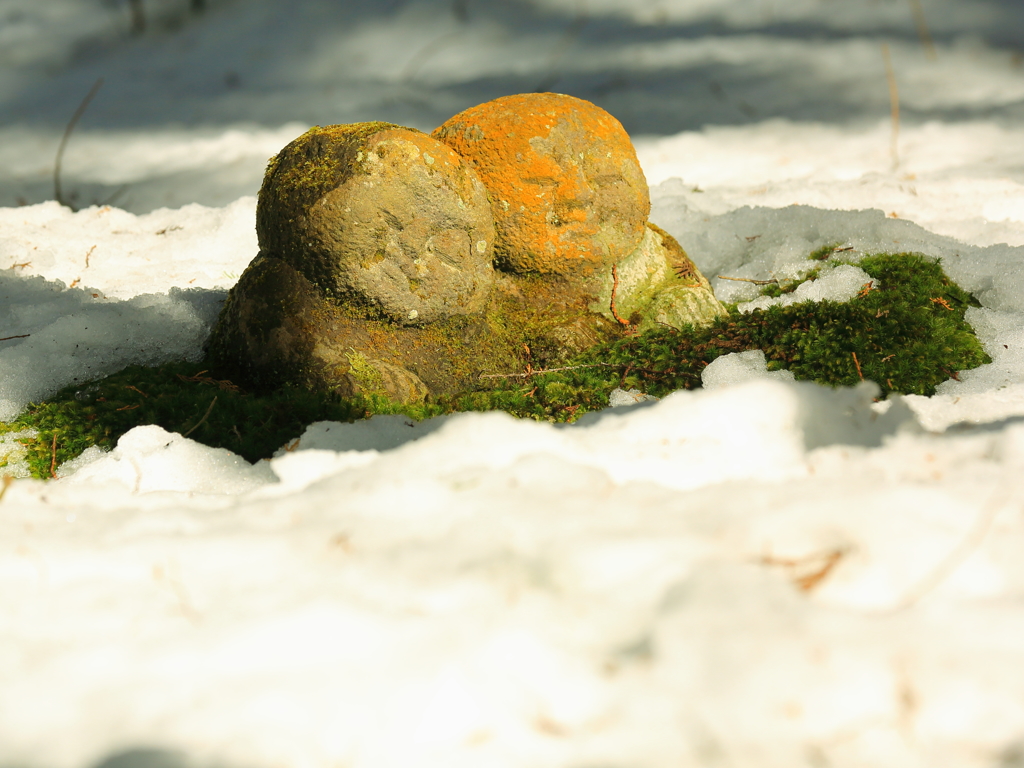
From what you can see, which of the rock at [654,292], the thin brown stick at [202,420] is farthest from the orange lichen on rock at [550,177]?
the thin brown stick at [202,420]

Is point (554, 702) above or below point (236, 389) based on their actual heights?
above

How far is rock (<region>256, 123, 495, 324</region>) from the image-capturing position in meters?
4.18

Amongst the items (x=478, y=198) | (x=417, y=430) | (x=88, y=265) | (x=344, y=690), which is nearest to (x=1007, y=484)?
(x=344, y=690)

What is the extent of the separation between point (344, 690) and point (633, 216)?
4244 mm

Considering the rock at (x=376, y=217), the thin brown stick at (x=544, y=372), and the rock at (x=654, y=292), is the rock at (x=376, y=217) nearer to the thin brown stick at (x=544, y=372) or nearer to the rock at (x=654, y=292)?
the thin brown stick at (x=544, y=372)

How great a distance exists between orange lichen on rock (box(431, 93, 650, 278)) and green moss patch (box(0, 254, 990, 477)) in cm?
75

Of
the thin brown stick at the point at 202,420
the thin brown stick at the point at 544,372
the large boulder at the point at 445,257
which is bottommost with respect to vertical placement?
the thin brown stick at the point at 544,372

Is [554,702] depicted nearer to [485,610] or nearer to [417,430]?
[485,610]

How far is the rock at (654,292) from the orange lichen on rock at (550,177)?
206mm

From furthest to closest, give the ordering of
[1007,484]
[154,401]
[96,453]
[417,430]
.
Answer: [154,401] < [96,453] < [417,430] < [1007,484]

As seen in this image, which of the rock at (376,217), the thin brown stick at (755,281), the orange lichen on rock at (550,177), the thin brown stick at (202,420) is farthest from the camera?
the thin brown stick at (755,281)

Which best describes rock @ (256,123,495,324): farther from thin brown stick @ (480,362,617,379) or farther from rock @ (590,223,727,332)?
rock @ (590,223,727,332)

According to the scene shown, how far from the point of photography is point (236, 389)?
435cm

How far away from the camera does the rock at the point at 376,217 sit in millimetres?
4184
